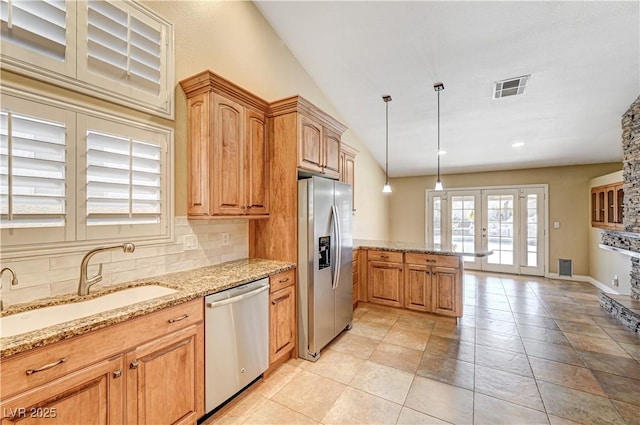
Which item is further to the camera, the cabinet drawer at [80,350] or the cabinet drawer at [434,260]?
the cabinet drawer at [434,260]

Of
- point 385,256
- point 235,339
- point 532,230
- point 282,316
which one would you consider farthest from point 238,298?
point 532,230

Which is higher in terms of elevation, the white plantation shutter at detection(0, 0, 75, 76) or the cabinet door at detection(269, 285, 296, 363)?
the white plantation shutter at detection(0, 0, 75, 76)

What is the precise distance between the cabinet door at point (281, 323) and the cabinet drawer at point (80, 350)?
2.88ft

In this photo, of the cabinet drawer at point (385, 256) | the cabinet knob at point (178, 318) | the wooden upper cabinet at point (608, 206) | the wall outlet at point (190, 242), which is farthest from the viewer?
the wooden upper cabinet at point (608, 206)

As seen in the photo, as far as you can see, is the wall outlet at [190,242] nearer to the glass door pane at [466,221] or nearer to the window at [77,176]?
the window at [77,176]

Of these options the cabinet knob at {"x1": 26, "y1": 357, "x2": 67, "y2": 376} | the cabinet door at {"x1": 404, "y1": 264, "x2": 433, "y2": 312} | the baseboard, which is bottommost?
the baseboard

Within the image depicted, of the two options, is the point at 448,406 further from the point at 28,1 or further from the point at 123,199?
the point at 28,1

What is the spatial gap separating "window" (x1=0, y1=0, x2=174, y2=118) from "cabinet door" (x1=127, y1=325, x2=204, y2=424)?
171 centimetres

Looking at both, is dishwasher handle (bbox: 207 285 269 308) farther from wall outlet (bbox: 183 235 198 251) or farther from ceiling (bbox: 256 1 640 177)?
ceiling (bbox: 256 1 640 177)

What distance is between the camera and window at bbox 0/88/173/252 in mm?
1532

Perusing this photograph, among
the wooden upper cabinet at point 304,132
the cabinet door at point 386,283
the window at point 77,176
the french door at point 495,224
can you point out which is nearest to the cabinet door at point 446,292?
the cabinet door at point 386,283

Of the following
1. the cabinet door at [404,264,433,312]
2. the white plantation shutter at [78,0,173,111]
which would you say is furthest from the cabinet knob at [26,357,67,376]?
the cabinet door at [404,264,433,312]

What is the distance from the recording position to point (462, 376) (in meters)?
2.40

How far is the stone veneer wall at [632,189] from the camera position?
3637 millimetres
